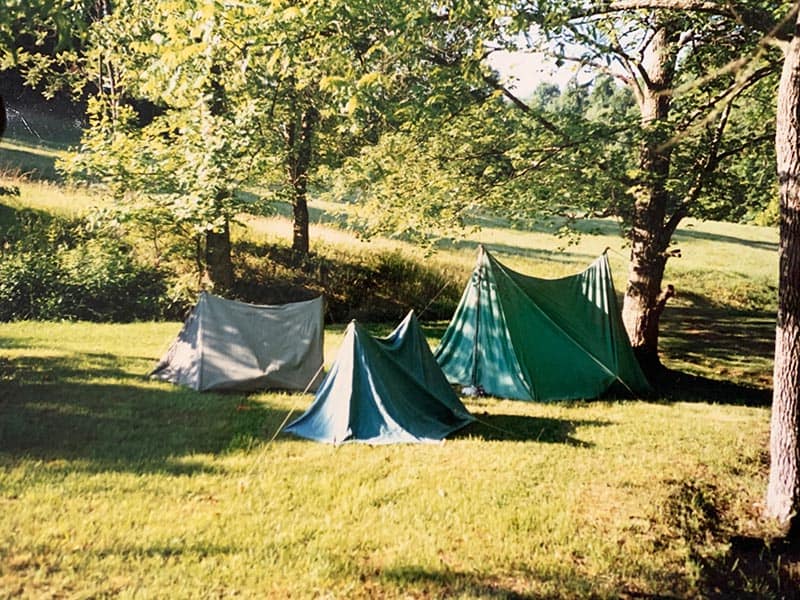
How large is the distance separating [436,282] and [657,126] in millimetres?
6484

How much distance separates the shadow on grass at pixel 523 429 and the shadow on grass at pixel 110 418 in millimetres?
2235

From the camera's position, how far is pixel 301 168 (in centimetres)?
1497

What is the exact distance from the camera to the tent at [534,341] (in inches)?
375

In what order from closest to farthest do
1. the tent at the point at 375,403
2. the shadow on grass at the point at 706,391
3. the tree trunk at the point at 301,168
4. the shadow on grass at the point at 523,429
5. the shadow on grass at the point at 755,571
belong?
the shadow on grass at the point at 755,571 → the tent at the point at 375,403 → the shadow on grass at the point at 523,429 → the shadow on grass at the point at 706,391 → the tree trunk at the point at 301,168

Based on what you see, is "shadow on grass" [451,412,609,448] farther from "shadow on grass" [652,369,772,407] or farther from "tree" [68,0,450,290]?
"tree" [68,0,450,290]

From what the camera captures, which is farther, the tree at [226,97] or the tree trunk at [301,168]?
the tree trunk at [301,168]

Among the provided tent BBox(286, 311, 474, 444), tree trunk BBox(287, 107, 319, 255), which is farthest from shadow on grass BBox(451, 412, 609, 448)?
tree trunk BBox(287, 107, 319, 255)

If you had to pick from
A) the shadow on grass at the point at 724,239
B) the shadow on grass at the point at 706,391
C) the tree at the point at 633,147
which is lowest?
the shadow on grass at the point at 706,391

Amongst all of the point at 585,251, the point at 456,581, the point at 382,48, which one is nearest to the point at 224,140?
the point at 382,48

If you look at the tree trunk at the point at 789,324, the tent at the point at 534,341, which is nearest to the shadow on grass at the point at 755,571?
the tree trunk at the point at 789,324

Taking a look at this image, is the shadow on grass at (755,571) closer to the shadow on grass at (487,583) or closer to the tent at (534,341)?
the shadow on grass at (487,583)

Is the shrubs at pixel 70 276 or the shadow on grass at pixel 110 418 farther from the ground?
the shrubs at pixel 70 276

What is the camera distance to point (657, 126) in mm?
9109

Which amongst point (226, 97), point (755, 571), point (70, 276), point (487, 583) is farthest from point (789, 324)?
point (70, 276)
